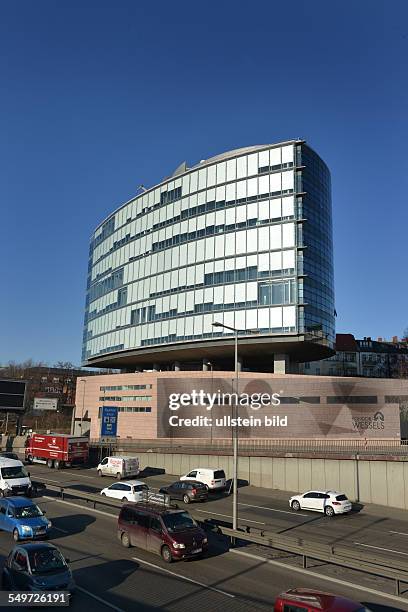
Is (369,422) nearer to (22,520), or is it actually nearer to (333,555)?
(333,555)

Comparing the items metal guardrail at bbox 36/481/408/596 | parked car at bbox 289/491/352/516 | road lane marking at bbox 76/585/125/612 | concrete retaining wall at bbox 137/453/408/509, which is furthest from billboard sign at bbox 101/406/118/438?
road lane marking at bbox 76/585/125/612

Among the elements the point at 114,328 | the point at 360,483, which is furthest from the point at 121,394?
the point at 360,483

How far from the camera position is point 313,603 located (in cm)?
1041

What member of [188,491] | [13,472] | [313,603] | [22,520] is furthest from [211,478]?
[313,603]

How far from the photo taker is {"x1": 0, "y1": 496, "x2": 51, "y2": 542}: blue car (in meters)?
20.4

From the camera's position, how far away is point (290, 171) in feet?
208

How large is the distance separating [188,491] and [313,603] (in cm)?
2471

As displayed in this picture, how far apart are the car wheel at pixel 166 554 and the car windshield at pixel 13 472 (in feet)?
59.1

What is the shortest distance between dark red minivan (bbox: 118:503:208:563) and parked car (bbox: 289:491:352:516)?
14323 mm

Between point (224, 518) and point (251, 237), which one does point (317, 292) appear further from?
point (224, 518)

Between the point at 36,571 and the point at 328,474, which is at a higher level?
the point at 36,571

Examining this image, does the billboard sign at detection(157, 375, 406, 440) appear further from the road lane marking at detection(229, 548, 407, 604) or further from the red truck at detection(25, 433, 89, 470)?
the road lane marking at detection(229, 548, 407, 604)

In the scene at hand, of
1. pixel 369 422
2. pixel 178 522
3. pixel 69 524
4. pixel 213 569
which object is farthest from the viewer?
pixel 369 422

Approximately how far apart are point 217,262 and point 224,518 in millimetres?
43562
